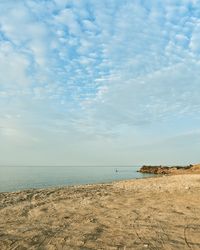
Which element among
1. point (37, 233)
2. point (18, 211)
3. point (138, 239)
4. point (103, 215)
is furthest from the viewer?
point (18, 211)

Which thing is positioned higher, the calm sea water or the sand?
the calm sea water

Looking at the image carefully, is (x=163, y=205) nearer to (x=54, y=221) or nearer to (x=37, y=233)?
(x=54, y=221)

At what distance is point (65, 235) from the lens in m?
10.2

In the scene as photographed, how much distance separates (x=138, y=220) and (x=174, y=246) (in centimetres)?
332

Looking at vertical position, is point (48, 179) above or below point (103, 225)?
above

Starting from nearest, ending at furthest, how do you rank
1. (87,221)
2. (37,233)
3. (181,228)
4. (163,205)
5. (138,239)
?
(138,239) → (37,233) → (181,228) → (87,221) → (163,205)

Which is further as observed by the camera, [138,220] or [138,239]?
[138,220]

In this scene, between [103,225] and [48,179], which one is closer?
[103,225]

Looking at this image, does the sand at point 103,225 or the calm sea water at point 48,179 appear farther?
the calm sea water at point 48,179

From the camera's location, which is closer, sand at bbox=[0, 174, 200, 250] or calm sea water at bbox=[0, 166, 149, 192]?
sand at bbox=[0, 174, 200, 250]

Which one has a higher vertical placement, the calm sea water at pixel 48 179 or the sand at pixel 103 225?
the calm sea water at pixel 48 179

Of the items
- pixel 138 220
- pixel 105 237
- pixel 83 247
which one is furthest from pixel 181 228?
pixel 83 247

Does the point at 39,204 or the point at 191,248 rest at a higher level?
the point at 39,204

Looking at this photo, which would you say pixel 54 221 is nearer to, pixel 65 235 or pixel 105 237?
pixel 65 235
